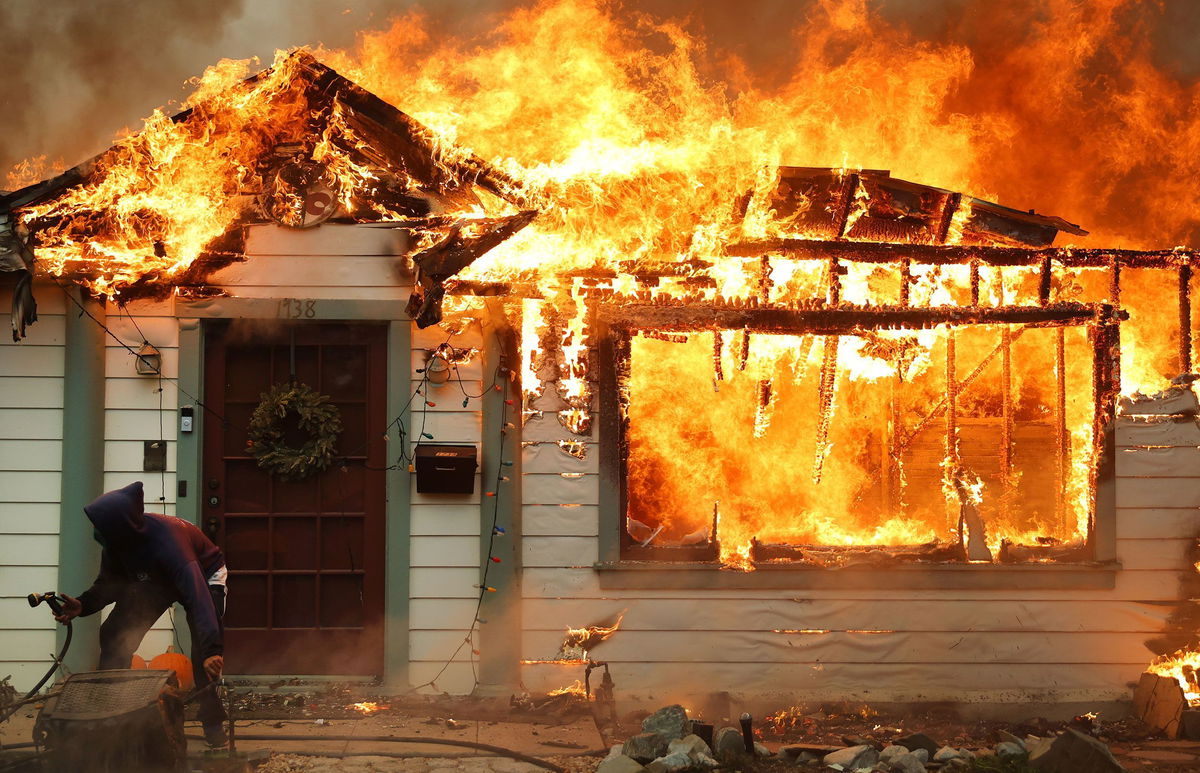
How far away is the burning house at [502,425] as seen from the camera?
6.93 m

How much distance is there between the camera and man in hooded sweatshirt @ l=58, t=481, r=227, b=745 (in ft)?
17.0

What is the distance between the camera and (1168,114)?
39.9ft

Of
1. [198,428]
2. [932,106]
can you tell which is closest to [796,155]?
[932,106]

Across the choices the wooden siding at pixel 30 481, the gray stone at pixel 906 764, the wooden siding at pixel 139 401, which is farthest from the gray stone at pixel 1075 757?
the wooden siding at pixel 30 481

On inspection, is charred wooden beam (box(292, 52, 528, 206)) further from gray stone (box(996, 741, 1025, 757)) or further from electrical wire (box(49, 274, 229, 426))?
gray stone (box(996, 741, 1025, 757))

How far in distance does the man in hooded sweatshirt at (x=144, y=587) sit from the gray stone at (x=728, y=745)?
293 centimetres

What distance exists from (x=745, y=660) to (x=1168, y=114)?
32.6 feet

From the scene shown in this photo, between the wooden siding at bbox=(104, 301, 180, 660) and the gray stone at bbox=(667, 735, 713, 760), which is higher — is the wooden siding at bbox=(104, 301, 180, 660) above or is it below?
above

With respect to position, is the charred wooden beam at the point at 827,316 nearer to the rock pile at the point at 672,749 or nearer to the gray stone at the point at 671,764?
the rock pile at the point at 672,749

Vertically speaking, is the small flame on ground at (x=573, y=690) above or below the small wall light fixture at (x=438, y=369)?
below

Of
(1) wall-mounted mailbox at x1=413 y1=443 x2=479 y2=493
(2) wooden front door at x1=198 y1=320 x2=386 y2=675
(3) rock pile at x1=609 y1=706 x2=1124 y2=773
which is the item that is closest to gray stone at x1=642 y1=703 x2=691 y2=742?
(3) rock pile at x1=609 y1=706 x2=1124 y2=773

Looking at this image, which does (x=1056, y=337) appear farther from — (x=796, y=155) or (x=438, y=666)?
(x=438, y=666)

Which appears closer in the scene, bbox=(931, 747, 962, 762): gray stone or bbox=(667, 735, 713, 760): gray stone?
bbox=(667, 735, 713, 760): gray stone

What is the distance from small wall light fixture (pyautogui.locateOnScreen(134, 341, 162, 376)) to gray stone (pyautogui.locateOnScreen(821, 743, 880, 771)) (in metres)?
5.47
